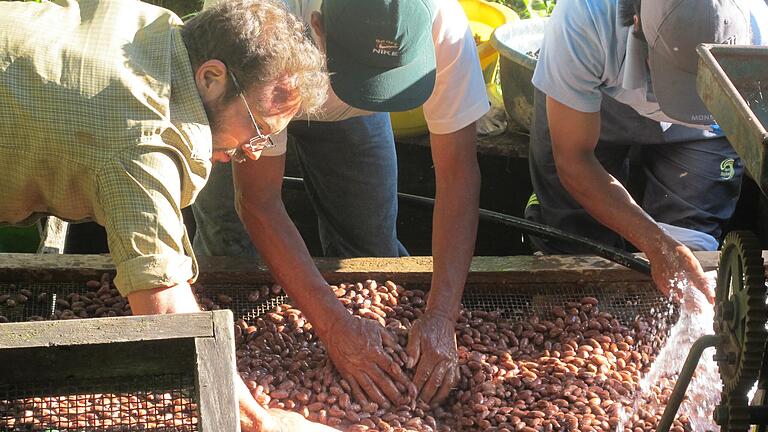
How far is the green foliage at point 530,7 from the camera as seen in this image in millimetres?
6031

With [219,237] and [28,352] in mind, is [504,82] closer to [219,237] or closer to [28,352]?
[219,237]

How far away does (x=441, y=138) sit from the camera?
3.16 metres

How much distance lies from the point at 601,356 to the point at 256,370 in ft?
3.61

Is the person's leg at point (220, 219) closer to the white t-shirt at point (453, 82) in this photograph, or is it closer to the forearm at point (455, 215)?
the white t-shirt at point (453, 82)

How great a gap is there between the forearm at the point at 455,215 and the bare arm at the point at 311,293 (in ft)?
0.99

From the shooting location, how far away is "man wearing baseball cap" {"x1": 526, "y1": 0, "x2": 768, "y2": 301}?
9.53ft

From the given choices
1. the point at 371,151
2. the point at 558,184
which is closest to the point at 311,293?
the point at 371,151

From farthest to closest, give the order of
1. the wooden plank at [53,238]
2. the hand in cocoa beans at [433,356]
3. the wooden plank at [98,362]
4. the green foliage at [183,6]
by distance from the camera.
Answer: the green foliage at [183,6], the wooden plank at [53,238], the hand in cocoa beans at [433,356], the wooden plank at [98,362]

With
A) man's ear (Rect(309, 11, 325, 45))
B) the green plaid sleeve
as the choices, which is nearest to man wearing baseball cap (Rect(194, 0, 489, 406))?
man's ear (Rect(309, 11, 325, 45))

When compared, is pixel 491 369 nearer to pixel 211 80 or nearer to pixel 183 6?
pixel 211 80

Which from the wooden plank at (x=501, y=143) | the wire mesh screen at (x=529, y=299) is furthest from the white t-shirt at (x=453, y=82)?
the wooden plank at (x=501, y=143)

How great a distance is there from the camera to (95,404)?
2.29 metres

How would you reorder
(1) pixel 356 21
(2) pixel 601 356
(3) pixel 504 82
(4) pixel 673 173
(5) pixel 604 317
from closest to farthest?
(1) pixel 356 21 < (2) pixel 601 356 < (5) pixel 604 317 < (4) pixel 673 173 < (3) pixel 504 82

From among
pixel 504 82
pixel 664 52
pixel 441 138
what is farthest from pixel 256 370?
pixel 504 82
